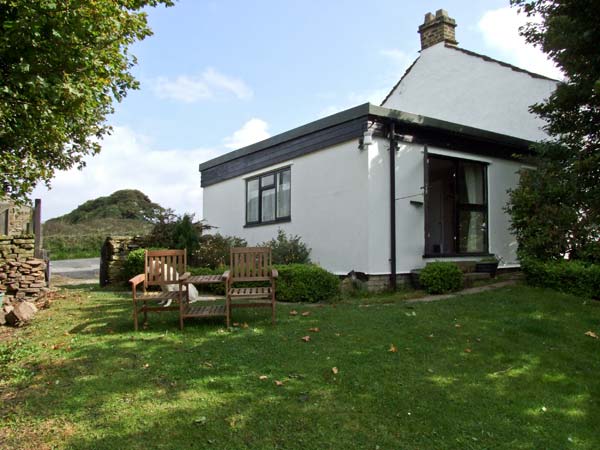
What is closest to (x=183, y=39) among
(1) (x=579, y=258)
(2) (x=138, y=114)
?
(2) (x=138, y=114)

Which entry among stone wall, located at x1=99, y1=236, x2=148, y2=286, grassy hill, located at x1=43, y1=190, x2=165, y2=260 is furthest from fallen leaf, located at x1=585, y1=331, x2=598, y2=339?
grassy hill, located at x1=43, y1=190, x2=165, y2=260

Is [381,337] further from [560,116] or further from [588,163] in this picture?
[560,116]

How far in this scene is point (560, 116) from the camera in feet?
31.0

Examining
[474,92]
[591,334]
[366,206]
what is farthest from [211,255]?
[474,92]

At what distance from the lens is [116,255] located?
11.7 metres

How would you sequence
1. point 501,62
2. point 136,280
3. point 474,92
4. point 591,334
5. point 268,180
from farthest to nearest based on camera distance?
point 474,92 → point 501,62 → point 268,180 → point 136,280 → point 591,334

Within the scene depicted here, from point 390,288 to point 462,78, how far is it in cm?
880

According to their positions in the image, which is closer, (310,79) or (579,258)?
(579,258)

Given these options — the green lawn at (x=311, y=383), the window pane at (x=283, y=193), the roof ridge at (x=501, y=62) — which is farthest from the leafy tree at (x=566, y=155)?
the window pane at (x=283, y=193)

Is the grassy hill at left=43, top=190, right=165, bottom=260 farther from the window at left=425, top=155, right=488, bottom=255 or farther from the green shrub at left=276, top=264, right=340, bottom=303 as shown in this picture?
the window at left=425, top=155, right=488, bottom=255

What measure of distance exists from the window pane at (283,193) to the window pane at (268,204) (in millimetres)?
288

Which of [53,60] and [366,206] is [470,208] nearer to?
[366,206]

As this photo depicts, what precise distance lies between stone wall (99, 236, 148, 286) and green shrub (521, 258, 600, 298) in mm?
9390

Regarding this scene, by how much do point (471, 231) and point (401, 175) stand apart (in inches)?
112
